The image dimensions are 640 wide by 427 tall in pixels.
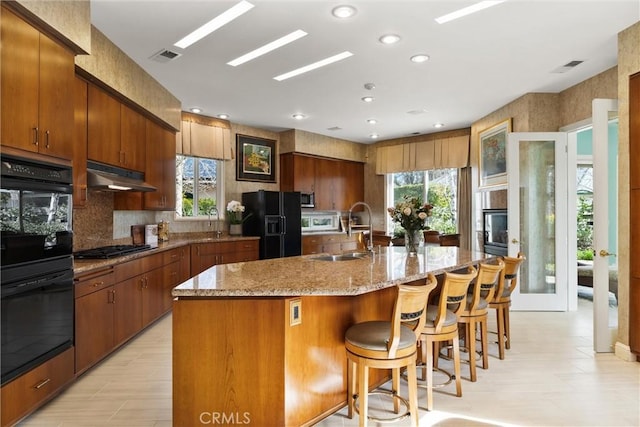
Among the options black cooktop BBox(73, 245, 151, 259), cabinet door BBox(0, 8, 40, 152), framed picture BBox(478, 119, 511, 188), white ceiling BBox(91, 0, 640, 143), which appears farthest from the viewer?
framed picture BBox(478, 119, 511, 188)

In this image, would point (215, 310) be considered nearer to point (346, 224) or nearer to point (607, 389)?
point (607, 389)

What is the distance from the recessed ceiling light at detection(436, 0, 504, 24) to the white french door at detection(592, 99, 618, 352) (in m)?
1.54

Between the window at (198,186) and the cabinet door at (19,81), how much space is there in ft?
12.0

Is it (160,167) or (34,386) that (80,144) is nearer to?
(160,167)

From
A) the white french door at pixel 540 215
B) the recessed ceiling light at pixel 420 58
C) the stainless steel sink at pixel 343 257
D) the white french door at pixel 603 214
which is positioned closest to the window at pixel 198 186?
the stainless steel sink at pixel 343 257

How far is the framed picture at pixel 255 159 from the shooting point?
263 inches

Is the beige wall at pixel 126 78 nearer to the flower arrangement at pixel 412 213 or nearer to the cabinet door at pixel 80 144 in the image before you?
the cabinet door at pixel 80 144

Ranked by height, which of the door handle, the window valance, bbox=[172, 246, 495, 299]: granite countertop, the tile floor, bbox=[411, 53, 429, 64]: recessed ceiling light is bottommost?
the tile floor

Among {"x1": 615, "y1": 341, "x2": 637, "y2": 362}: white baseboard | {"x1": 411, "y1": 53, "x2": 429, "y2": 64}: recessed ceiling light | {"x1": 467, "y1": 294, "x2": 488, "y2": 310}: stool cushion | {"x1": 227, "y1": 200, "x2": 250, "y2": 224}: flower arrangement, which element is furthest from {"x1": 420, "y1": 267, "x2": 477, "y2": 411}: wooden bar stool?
{"x1": 227, "y1": 200, "x2": 250, "y2": 224}: flower arrangement

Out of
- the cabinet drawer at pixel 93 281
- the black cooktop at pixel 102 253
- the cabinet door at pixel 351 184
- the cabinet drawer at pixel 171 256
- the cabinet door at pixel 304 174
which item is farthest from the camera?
the cabinet door at pixel 351 184

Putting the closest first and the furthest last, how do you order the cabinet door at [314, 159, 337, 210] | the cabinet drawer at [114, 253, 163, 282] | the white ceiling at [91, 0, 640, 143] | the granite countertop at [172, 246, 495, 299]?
the granite countertop at [172, 246, 495, 299] → the white ceiling at [91, 0, 640, 143] → the cabinet drawer at [114, 253, 163, 282] → the cabinet door at [314, 159, 337, 210]

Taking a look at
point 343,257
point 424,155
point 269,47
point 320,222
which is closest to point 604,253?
point 343,257

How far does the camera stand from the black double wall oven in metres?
2.11

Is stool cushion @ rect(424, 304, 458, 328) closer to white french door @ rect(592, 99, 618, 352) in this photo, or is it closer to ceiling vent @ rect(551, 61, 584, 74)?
white french door @ rect(592, 99, 618, 352)
